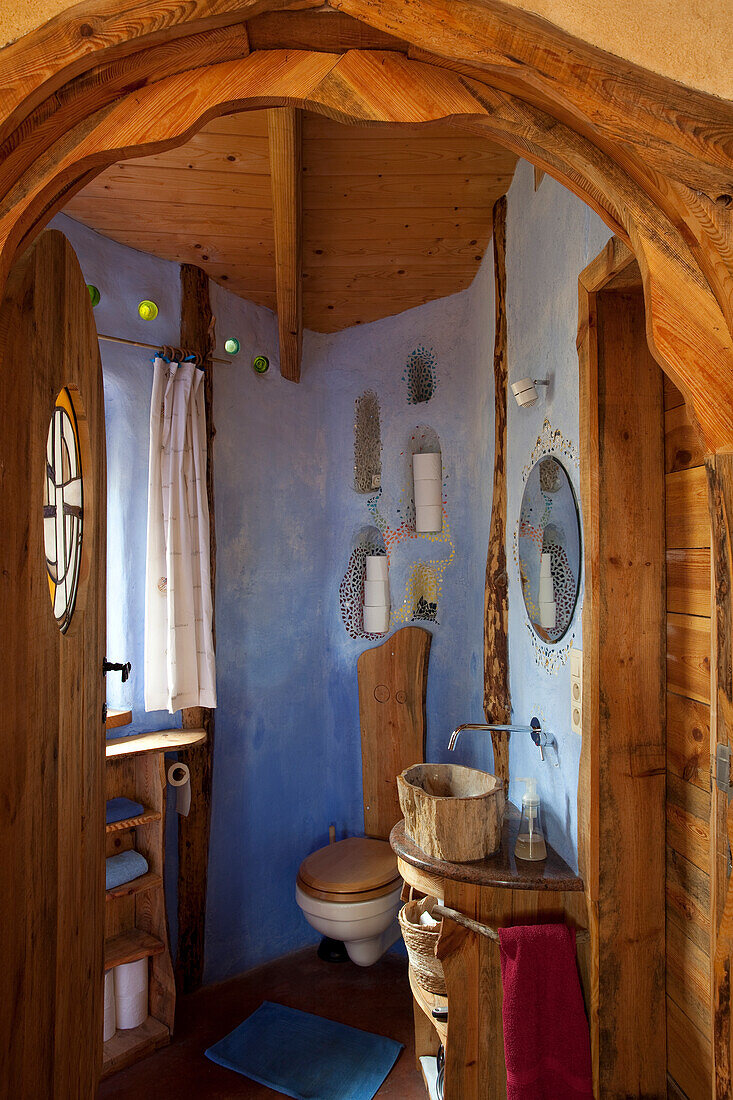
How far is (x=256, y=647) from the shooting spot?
9.34 ft

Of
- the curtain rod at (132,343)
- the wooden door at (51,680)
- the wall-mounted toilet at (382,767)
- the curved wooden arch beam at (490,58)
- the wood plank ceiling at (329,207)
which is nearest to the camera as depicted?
the curved wooden arch beam at (490,58)

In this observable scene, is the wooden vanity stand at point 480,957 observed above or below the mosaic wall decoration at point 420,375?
below

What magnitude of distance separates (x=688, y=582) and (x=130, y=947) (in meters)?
2.06

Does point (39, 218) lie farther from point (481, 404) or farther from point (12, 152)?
point (481, 404)

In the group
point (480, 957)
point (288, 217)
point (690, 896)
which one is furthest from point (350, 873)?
point (288, 217)

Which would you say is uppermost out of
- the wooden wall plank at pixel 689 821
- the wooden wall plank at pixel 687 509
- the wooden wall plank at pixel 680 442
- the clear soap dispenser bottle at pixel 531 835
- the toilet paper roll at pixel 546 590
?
the wooden wall plank at pixel 680 442

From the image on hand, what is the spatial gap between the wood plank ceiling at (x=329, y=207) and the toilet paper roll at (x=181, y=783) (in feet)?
6.15

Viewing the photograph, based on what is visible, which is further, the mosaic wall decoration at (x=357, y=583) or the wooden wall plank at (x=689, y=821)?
the mosaic wall decoration at (x=357, y=583)

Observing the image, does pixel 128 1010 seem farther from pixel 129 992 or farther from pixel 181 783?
pixel 181 783

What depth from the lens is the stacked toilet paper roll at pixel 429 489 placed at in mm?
2795

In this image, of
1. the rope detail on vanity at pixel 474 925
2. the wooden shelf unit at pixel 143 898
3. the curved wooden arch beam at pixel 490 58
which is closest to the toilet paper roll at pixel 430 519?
the wooden shelf unit at pixel 143 898

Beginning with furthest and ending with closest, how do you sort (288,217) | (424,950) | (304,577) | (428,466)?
(304,577) < (428,466) < (288,217) < (424,950)

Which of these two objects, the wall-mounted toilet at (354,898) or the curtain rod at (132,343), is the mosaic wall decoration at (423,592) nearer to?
the wall-mounted toilet at (354,898)

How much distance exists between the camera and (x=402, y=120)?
0.81 metres
